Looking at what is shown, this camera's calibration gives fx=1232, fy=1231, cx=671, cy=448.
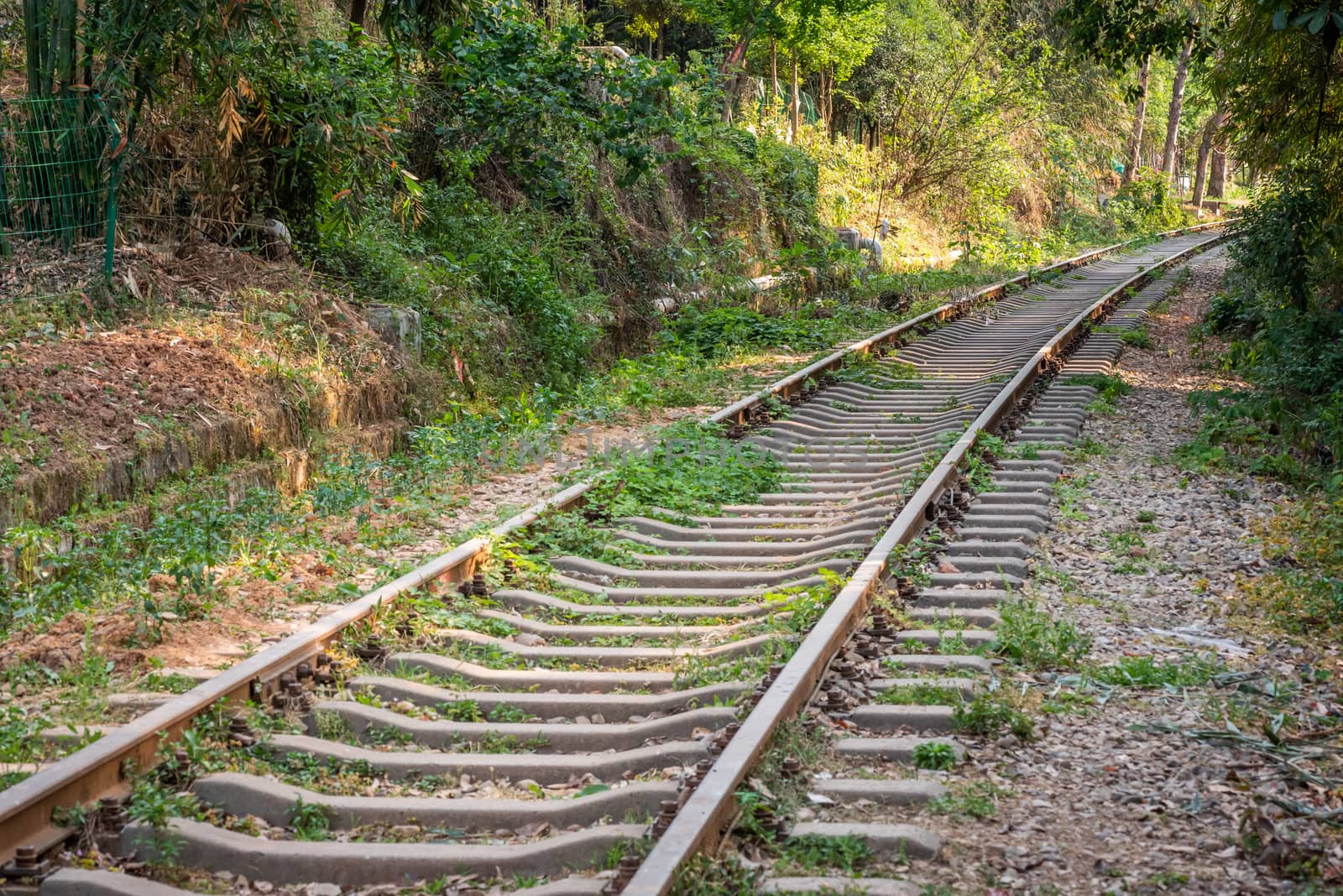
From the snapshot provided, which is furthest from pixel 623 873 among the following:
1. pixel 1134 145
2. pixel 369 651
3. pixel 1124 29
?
pixel 1134 145

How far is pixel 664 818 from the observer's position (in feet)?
11.7

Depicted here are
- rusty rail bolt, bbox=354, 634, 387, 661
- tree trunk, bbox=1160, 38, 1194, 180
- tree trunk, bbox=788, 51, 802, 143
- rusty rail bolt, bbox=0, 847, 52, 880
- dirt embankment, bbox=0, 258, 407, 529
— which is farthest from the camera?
tree trunk, bbox=1160, 38, 1194, 180

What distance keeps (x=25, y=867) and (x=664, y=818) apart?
178 cm

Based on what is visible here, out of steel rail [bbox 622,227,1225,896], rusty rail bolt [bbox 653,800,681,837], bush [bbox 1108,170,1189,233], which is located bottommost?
rusty rail bolt [bbox 653,800,681,837]

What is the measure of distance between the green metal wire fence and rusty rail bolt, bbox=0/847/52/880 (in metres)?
6.03

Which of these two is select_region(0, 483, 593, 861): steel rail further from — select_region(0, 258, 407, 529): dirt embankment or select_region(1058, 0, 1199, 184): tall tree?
select_region(1058, 0, 1199, 184): tall tree

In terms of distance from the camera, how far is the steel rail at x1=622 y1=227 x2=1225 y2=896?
3268 mm

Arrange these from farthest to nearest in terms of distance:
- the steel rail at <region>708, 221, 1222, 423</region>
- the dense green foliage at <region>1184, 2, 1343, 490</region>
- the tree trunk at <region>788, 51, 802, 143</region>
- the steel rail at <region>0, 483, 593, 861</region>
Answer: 1. the tree trunk at <region>788, 51, 802, 143</region>
2. the steel rail at <region>708, 221, 1222, 423</region>
3. the dense green foliage at <region>1184, 2, 1343, 490</region>
4. the steel rail at <region>0, 483, 593, 861</region>

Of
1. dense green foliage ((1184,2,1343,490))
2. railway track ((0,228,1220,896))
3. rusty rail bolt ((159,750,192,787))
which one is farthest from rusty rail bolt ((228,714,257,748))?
→ dense green foliage ((1184,2,1343,490))

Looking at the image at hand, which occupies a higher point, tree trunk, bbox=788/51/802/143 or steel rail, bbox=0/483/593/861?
tree trunk, bbox=788/51/802/143

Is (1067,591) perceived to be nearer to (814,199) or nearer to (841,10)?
(814,199)

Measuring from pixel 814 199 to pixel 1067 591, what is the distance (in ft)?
56.1

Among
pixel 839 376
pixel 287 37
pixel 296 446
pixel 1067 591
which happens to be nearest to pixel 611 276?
pixel 839 376

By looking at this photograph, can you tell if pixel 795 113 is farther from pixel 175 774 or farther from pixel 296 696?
pixel 175 774
